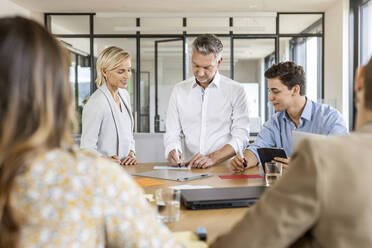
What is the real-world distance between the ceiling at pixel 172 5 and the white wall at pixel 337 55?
0.33 m

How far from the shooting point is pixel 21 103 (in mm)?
739

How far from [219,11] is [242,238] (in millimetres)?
7540

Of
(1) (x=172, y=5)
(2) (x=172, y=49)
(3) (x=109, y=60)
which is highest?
(1) (x=172, y=5)

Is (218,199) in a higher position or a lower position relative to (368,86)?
lower

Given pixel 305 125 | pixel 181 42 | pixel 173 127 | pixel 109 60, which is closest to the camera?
pixel 305 125

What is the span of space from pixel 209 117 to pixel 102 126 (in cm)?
80

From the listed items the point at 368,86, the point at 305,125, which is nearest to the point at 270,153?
the point at 305,125

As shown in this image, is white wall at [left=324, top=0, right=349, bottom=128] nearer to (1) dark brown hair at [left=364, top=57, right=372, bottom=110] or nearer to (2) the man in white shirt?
(2) the man in white shirt

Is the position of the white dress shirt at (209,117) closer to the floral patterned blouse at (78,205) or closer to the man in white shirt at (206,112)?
the man in white shirt at (206,112)

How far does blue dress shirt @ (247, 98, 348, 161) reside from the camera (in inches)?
102

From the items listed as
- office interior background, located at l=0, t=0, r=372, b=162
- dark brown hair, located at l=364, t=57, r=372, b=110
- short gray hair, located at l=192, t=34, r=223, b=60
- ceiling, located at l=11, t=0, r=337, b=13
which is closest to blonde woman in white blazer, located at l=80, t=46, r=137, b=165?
short gray hair, located at l=192, t=34, r=223, b=60

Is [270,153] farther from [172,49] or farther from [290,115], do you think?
[172,49]

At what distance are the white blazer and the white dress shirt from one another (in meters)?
0.38

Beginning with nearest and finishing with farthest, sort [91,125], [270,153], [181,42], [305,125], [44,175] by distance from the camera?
1. [44,175]
2. [270,153]
3. [91,125]
4. [305,125]
5. [181,42]
